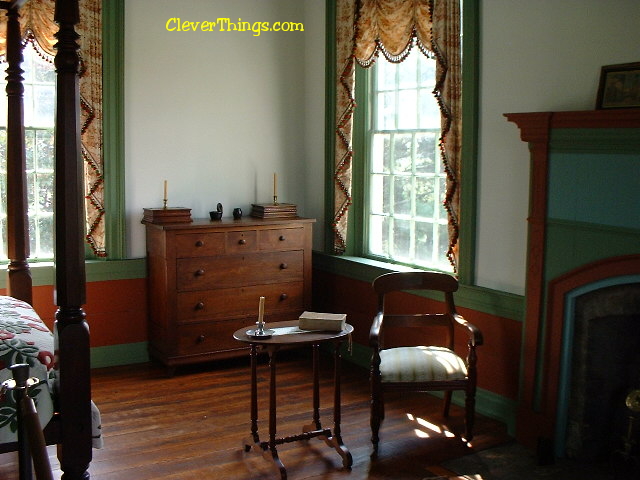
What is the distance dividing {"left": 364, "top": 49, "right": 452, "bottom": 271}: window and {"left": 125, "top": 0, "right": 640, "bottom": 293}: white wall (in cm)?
49

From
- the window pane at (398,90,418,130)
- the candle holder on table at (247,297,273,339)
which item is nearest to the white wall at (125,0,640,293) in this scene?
the window pane at (398,90,418,130)

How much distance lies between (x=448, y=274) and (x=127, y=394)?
2289 mm

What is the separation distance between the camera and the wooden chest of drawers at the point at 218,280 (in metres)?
5.50

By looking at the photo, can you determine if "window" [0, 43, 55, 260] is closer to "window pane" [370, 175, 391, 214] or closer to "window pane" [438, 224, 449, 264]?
"window pane" [370, 175, 391, 214]

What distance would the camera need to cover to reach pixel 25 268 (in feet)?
14.8

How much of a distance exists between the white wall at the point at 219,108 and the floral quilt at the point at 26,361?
256cm

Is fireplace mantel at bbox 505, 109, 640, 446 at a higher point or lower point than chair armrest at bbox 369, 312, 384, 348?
higher

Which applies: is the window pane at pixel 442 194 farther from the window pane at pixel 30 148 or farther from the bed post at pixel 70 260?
the window pane at pixel 30 148

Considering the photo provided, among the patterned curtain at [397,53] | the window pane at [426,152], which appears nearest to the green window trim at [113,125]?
the patterned curtain at [397,53]

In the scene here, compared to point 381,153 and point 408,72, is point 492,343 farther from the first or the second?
point 408,72


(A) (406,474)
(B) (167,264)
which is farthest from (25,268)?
(A) (406,474)

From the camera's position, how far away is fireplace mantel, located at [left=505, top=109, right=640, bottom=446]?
371 centimetres

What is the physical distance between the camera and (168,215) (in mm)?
5613

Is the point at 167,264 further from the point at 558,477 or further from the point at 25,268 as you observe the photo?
the point at 558,477
